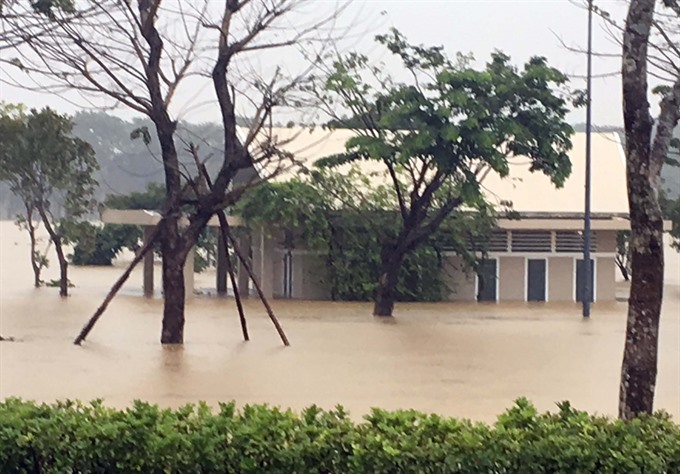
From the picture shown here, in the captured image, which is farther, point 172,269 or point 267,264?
point 267,264

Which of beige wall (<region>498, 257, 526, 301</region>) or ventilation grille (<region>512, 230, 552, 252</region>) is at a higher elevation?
ventilation grille (<region>512, 230, 552, 252</region>)

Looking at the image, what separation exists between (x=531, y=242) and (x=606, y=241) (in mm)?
2302

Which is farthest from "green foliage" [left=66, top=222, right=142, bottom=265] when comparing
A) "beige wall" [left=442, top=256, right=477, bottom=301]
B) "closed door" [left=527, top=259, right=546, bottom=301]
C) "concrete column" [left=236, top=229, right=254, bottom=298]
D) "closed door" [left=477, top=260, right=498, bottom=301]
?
"closed door" [left=527, top=259, right=546, bottom=301]

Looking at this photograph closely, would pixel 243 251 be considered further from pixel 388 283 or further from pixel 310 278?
pixel 388 283

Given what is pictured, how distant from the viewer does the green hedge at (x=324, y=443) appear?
5809mm

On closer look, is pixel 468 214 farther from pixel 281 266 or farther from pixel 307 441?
pixel 307 441

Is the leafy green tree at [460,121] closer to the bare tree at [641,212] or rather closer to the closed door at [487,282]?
the closed door at [487,282]

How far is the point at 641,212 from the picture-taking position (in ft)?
25.4

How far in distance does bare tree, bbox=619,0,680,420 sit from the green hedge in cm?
149

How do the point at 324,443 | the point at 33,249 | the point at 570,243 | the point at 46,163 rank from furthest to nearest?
the point at 33,249 → the point at 570,243 → the point at 46,163 → the point at 324,443

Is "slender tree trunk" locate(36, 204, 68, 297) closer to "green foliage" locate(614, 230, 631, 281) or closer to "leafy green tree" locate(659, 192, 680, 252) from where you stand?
"green foliage" locate(614, 230, 631, 281)

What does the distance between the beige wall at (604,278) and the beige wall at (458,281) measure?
392 cm

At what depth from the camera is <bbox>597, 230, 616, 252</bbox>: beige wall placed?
116 feet

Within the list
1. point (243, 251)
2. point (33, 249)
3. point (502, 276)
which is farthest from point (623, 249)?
point (33, 249)
